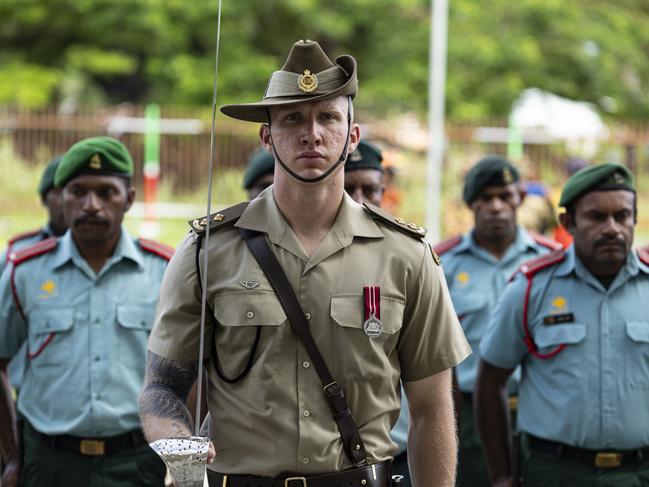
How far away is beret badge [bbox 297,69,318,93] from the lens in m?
3.76

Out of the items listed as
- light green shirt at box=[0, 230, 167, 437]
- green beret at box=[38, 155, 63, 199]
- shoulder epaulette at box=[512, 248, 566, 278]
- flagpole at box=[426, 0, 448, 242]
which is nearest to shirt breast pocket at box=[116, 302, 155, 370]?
light green shirt at box=[0, 230, 167, 437]

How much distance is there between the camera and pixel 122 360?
229 inches

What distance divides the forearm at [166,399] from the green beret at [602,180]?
245 centimetres

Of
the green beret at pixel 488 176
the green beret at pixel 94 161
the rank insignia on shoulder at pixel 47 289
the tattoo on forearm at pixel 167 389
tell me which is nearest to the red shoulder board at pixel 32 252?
the rank insignia on shoulder at pixel 47 289

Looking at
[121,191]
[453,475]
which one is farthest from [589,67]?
[453,475]

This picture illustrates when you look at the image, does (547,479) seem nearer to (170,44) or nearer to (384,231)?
(384,231)

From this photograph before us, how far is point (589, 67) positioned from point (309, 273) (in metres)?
A: 25.7

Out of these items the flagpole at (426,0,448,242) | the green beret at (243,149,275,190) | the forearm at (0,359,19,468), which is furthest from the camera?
the flagpole at (426,0,448,242)

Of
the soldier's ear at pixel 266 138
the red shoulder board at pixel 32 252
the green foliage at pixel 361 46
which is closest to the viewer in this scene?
the soldier's ear at pixel 266 138

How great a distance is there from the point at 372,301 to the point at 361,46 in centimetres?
2468

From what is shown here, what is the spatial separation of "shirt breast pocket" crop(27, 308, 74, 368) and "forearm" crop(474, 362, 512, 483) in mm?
1912

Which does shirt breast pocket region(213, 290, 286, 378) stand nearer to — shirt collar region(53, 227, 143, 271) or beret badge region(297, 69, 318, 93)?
beret badge region(297, 69, 318, 93)

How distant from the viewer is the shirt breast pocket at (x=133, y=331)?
19.1ft

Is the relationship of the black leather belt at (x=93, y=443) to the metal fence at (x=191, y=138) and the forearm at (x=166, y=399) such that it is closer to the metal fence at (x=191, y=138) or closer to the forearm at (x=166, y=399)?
the forearm at (x=166, y=399)
